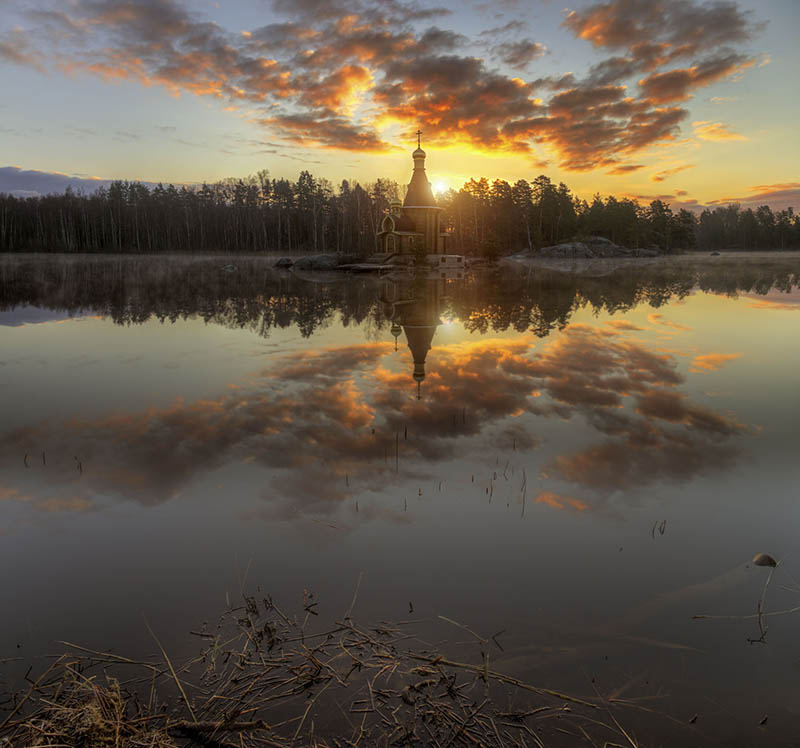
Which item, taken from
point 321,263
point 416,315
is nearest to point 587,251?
point 321,263

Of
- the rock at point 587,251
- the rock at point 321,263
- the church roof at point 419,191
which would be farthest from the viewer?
the rock at point 587,251

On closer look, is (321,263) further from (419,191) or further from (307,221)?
(307,221)

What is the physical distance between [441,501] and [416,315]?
604 inches

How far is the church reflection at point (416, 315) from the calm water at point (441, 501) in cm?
43

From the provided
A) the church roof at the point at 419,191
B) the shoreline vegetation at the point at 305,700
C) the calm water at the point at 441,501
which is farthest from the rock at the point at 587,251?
the shoreline vegetation at the point at 305,700

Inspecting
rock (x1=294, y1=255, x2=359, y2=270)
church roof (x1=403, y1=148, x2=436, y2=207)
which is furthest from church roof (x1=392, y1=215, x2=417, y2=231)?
rock (x1=294, y1=255, x2=359, y2=270)

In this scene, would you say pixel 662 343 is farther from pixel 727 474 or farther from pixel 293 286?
pixel 293 286

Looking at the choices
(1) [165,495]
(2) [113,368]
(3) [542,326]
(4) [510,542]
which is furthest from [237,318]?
(4) [510,542]

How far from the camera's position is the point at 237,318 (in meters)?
19.5

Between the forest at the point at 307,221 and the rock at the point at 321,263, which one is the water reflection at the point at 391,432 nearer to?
the rock at the point at 321,263

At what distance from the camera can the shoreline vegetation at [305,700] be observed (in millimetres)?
2930

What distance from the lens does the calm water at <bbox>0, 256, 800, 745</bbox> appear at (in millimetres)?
3734

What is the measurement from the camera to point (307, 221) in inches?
4178

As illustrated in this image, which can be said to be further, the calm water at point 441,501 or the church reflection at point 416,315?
the church reflection at point 416,315
